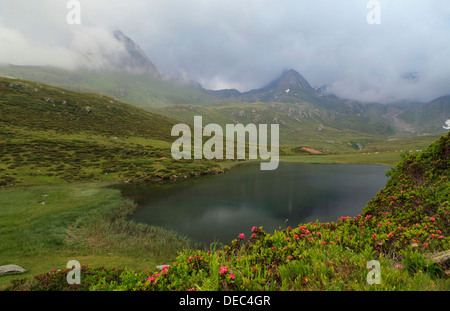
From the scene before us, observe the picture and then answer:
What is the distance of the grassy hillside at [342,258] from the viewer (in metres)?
4.84

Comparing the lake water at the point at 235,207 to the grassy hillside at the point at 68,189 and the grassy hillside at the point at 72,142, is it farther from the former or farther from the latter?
the grassy hillside at the point at 72,142

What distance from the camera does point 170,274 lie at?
5.57 m

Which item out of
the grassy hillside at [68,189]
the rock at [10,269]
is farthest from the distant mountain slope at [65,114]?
the rock at [10,269]

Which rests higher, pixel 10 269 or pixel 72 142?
pixel 72 142

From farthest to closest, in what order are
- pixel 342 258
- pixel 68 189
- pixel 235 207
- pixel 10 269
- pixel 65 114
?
pixel 65 114 → pixel 68 189 → pixel 235 207 → pixel 10 269 → pixel 342 258

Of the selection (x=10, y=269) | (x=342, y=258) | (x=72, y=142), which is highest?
(x=72, y=142)

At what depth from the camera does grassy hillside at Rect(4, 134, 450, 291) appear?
4.84 meters

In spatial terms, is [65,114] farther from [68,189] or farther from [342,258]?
[342,258]

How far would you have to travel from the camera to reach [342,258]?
230 inches

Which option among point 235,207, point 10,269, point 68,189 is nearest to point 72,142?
point 68,189

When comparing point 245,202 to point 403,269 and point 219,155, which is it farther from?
point 219,155
